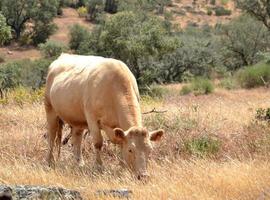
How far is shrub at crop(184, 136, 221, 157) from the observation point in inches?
369

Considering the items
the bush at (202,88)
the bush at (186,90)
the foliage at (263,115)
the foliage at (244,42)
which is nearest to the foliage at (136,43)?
the bush at (186,90)

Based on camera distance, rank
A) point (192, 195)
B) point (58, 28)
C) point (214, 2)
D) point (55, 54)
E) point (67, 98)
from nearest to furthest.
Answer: point (192, 195), point (67, 98), point (55, 54), point (58, 28), point (214, 2)

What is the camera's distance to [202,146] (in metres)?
9.64

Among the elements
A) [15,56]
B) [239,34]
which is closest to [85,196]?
[239,34]

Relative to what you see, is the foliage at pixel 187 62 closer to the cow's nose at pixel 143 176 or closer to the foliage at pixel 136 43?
the foliage at pixel 136 43

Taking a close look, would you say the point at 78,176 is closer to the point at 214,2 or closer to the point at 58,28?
the point at 58,28

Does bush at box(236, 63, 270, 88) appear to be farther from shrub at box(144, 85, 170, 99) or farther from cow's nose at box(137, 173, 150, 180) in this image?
cow's nose at box(137, 173, 150, 180)

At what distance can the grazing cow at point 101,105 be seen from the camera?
7828 millimetres

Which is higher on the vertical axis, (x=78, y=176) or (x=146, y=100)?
(x=78, y=176)

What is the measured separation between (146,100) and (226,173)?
9.98 metres

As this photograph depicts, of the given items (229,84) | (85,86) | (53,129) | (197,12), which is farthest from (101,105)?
(197,12)

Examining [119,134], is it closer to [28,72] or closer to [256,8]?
[256,8]

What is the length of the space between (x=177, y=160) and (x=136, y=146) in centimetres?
127

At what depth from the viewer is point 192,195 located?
6.29m
